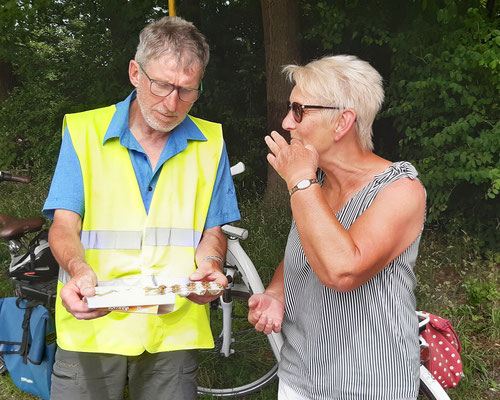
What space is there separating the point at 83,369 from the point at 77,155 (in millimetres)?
823

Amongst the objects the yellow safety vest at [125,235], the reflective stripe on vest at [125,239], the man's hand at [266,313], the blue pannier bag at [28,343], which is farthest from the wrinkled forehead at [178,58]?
the blue pannier bag at [28,343]

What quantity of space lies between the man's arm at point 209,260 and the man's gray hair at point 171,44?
2.25 feet

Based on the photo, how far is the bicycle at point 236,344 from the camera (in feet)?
11.5

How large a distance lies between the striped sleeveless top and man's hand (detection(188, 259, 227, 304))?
36cm

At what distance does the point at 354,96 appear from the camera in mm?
2012

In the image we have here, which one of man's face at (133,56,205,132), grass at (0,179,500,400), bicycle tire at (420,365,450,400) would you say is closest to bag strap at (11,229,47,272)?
grass at (0,179,500,400)

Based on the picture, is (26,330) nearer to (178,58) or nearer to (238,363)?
(238,363)

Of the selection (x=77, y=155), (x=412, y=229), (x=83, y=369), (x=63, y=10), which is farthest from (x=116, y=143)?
(x=63, y=10)

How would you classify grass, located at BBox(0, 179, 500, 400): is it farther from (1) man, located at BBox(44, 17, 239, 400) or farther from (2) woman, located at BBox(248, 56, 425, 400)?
(2) woman, located at BBox(248, 56, 425, 400)

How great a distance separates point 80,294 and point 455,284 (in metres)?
4.76

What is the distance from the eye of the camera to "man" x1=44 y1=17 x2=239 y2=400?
85.9 inches

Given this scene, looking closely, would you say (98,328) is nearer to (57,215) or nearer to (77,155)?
(57,215)

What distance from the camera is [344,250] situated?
1.72 m

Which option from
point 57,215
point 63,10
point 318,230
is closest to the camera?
point 318,230
